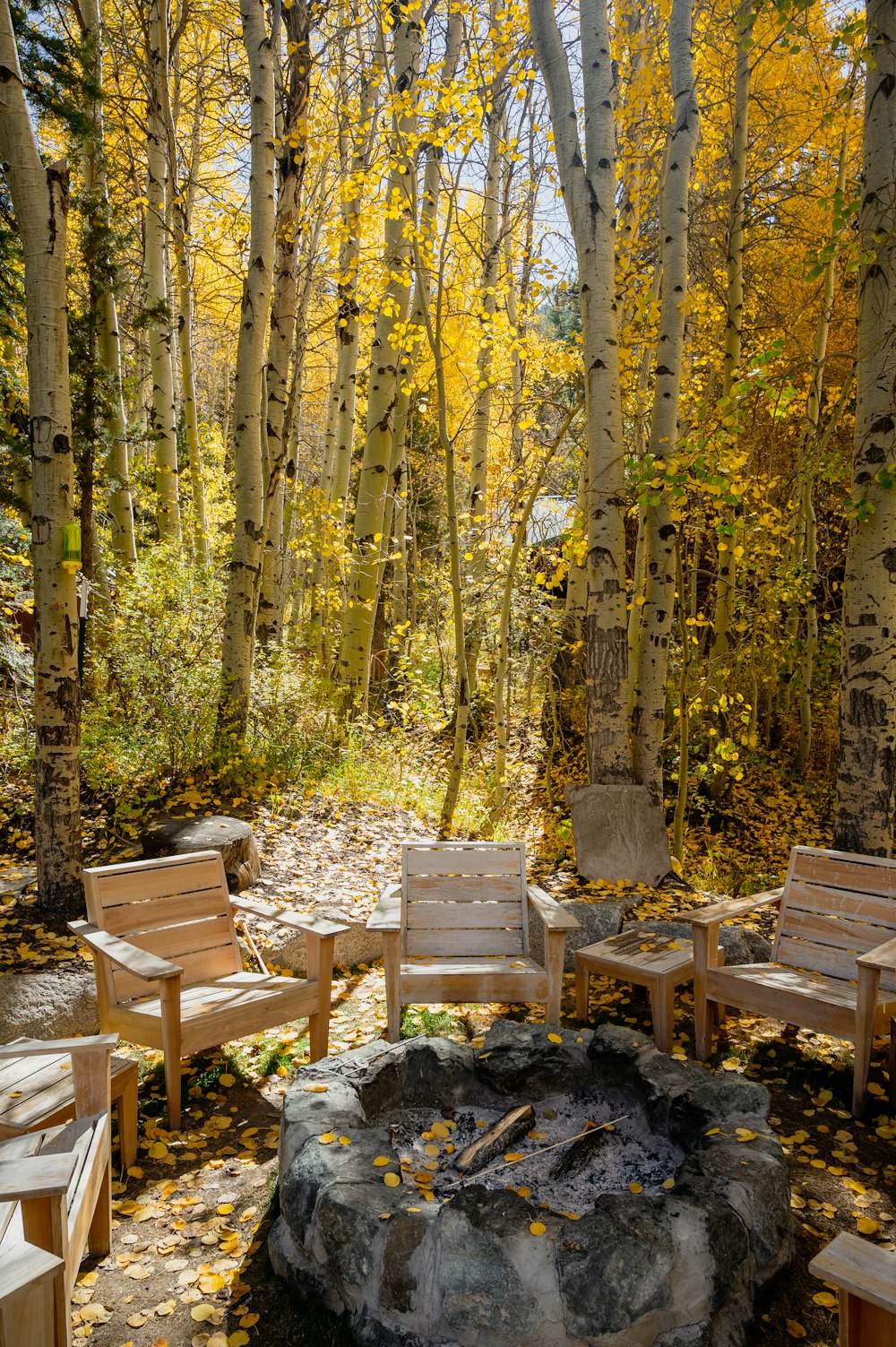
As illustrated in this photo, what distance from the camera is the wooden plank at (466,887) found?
405cm

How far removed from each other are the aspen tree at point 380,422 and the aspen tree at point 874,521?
3571mm

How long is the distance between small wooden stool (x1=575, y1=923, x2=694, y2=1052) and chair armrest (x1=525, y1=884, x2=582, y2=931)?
9.2 inches

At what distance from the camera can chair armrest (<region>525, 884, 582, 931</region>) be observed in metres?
3.56

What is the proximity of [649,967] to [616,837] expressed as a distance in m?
1.80

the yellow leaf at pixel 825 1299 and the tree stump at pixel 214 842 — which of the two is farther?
the tree stump at pixel 214 842

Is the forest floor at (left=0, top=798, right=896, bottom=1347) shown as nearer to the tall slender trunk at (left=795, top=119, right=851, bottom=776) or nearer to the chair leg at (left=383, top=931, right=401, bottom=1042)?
the chair leg at (left=383, top=931, right=401, bottom=1042)

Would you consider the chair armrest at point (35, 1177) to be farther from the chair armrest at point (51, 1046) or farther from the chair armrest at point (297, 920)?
the chair armrest at point (297, 920)

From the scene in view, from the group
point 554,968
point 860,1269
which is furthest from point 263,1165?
point 860,1269

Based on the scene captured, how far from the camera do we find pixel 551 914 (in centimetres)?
369

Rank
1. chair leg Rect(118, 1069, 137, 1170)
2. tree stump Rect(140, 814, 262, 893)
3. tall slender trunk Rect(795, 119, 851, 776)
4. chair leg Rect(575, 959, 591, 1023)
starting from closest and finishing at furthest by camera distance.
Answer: chair leg Rect(118, 1069, 137, 1170), chair leg Rect(575, 959, 591, 1023), tree stump Rect(140, 814, 262, 893), tall slender trunk Rect(795, 119, 851, 776)

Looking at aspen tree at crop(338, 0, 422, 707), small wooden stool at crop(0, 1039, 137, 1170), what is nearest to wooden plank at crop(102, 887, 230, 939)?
small wooden stool at crop(0, 1039, 137, 1170)

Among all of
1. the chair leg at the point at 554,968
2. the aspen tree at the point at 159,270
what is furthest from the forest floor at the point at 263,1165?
the aspen tree at the point at 159,270

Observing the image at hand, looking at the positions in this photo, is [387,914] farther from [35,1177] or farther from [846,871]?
[846,871]

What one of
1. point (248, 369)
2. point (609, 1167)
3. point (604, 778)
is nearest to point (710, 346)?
point (248, 369)
